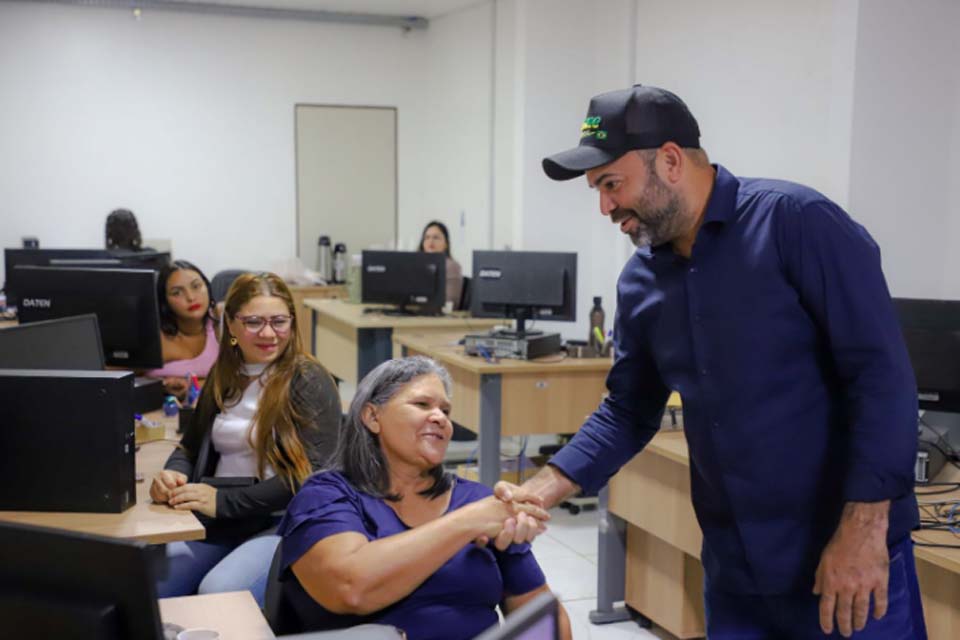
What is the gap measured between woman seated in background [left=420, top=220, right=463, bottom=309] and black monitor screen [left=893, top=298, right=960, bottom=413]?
4.05m

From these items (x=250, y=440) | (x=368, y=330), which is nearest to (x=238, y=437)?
(x=250, y=440)

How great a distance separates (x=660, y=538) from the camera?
11.4ft

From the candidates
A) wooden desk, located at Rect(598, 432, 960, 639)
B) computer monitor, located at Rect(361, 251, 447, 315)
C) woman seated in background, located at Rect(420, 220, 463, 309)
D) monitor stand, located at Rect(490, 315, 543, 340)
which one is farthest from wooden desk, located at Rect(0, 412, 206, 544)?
woman seated in background, located at Rect(420, 220, 463, 309)

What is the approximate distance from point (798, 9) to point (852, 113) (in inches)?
37.0

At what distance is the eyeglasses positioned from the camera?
2.95m

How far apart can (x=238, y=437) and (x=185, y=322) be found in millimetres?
1264

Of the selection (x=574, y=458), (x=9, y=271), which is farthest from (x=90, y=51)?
(x=574, y=458)

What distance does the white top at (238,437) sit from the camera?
9.52 ft

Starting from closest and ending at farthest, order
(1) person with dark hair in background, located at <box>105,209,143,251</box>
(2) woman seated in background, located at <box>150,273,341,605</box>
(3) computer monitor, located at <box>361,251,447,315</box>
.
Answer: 1. (2) woman seated in background, located at <box>150,273,341,605</box>
2. (3) computer monitor, located at <box>361,251,447,315</box>
3. (1) person with dark hair in background, located at <box>105,209,143,251</box>

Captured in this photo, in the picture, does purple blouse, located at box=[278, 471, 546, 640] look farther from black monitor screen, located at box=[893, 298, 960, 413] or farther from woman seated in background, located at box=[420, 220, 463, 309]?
woman seated in background, located at box=[420, 220, 463, 309]

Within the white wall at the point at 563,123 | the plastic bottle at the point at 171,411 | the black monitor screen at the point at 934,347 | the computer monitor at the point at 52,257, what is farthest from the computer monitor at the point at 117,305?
the white wall at the point at 563,123

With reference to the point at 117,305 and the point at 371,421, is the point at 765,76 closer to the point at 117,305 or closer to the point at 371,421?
the point at 117,305

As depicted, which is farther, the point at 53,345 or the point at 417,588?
the point at 53,345

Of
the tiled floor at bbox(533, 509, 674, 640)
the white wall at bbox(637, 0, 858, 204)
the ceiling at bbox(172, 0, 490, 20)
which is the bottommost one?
the tiled floor at bbox(533, 509, 674, 640)
